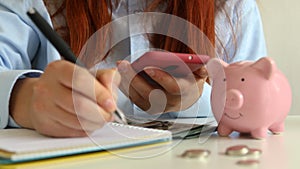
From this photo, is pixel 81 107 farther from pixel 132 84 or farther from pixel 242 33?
pixel 242 33

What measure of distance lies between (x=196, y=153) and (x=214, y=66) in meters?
0.09

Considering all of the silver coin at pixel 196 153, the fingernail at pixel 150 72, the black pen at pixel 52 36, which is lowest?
the silver coin at pixel 196 153

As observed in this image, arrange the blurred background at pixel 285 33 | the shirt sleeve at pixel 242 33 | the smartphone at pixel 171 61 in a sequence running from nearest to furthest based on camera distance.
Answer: the smartphone at pixel 171 61 < the shirt sleeve at pixel 242 33 < the blurred background at pixel 285 33

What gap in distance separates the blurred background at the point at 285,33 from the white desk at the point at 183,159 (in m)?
0.48

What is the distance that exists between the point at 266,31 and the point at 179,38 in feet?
1.01

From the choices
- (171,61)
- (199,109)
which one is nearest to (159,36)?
(199,109)

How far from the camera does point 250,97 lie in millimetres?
322

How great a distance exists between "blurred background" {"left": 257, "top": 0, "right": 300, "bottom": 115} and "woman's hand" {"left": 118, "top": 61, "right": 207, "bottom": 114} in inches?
15.6

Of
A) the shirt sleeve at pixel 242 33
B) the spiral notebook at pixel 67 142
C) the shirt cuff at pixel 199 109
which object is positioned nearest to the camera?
the spiral notebook at pixel 67 142

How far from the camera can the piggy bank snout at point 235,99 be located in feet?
1.05

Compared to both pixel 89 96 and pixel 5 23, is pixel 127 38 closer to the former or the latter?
pixel 5 23

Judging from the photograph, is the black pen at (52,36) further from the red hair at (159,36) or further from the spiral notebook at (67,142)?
the red hair at (159,36)

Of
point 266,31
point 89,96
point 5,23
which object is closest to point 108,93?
point 89,96

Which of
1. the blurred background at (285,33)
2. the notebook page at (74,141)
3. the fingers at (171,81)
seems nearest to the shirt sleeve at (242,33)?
the blurred background at (285,33)
